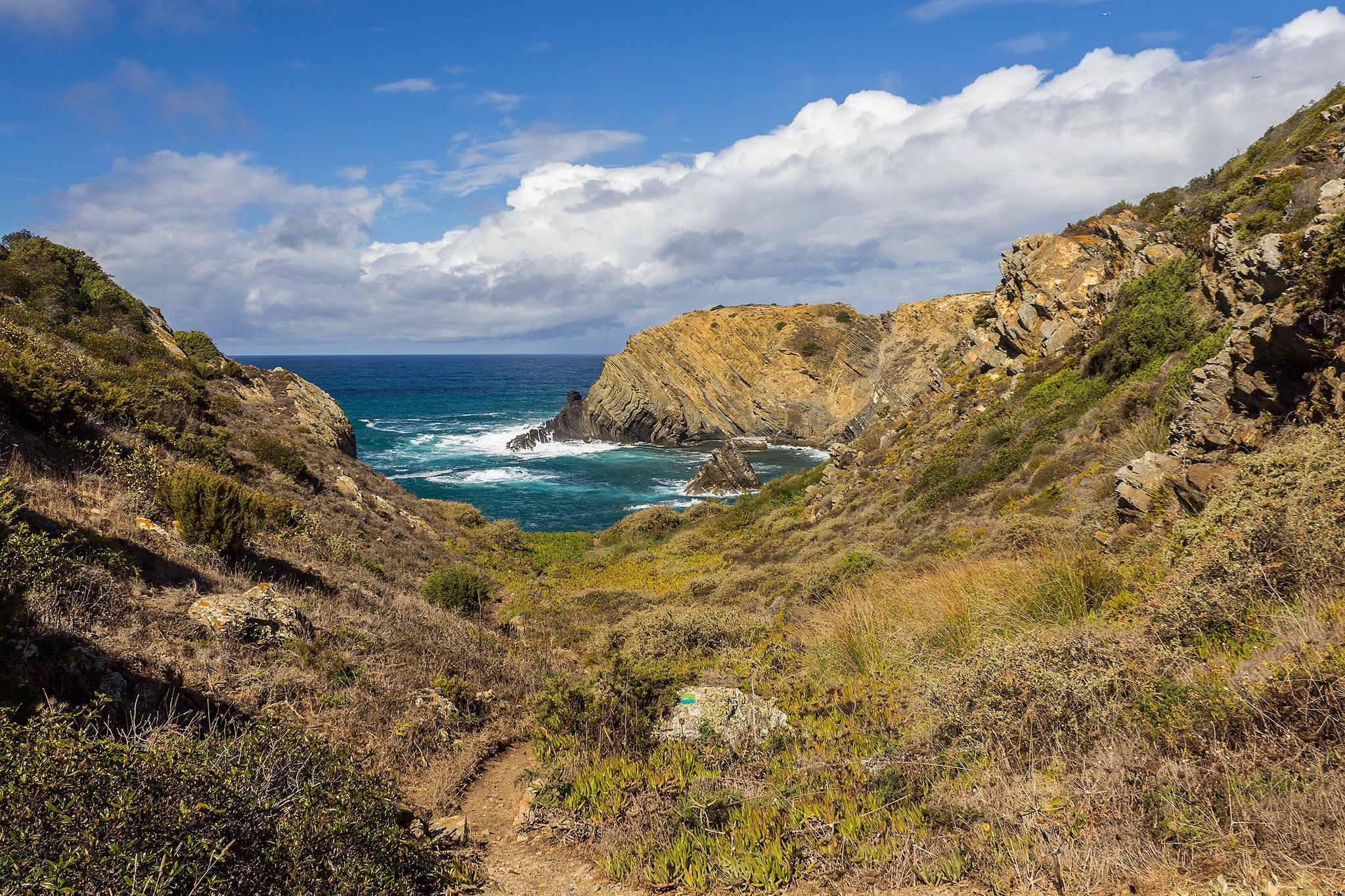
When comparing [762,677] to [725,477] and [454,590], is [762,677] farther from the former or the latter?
[725,477]

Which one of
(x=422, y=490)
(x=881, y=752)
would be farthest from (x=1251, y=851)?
(x=422, y=490)

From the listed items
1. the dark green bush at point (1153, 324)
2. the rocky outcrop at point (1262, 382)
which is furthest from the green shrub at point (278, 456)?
the dark green bush at point (1153, 324)

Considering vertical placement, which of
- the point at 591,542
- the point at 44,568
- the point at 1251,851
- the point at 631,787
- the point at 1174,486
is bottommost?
the point at 591,542

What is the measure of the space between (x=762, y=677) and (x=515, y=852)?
288cm

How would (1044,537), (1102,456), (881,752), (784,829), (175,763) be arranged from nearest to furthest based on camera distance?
(175,763) → (784,829) → (881,752) → (1044,537) → (1102,456)

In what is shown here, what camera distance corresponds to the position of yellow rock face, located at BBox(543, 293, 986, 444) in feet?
204

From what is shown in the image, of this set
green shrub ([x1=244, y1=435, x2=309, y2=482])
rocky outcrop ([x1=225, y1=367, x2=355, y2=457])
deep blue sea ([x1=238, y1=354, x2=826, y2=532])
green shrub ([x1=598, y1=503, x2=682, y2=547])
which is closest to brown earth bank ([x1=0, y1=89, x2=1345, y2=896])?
green shrub ([x1=244, y1=435, x2=309, y2=482])

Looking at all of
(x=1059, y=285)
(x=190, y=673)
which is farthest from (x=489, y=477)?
(x=190, y=673)

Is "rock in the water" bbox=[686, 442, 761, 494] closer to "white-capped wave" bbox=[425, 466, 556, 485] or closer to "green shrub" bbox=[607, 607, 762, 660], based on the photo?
"white-capped wave" bbox=[425, 466, 556, 485]

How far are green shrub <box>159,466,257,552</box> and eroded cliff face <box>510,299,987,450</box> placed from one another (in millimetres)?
52950

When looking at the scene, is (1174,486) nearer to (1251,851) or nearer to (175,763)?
(1251,851)

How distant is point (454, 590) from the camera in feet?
41.2

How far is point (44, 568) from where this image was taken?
16.9 ft

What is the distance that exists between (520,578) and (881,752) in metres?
16.8
